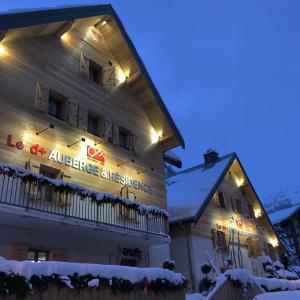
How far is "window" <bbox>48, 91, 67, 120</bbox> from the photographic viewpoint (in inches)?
604

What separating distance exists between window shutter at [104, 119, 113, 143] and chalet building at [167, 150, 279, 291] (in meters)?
7.28

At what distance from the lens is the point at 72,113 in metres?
15.4

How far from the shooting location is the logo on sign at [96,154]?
51.0 ft

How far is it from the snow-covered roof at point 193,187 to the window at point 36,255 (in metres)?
10.0

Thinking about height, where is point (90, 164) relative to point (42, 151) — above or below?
above

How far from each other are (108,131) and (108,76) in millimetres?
3025

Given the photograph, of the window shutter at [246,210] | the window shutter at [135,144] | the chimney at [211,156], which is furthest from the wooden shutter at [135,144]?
the window shutter at [246,210]

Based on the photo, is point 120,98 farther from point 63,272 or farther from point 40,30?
point 63,272

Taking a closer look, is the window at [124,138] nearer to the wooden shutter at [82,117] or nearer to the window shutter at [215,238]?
the wooden shutter at [82,117]

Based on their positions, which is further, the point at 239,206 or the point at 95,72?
the point at 239,206

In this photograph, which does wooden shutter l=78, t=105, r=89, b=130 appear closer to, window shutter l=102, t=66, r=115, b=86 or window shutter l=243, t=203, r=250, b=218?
window shutter l=102, t=66, r=115, b=86

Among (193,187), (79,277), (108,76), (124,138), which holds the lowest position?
(79,277)

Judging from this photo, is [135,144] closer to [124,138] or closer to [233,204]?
[124,138]

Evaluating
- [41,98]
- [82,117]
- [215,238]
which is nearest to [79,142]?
[82,117]
